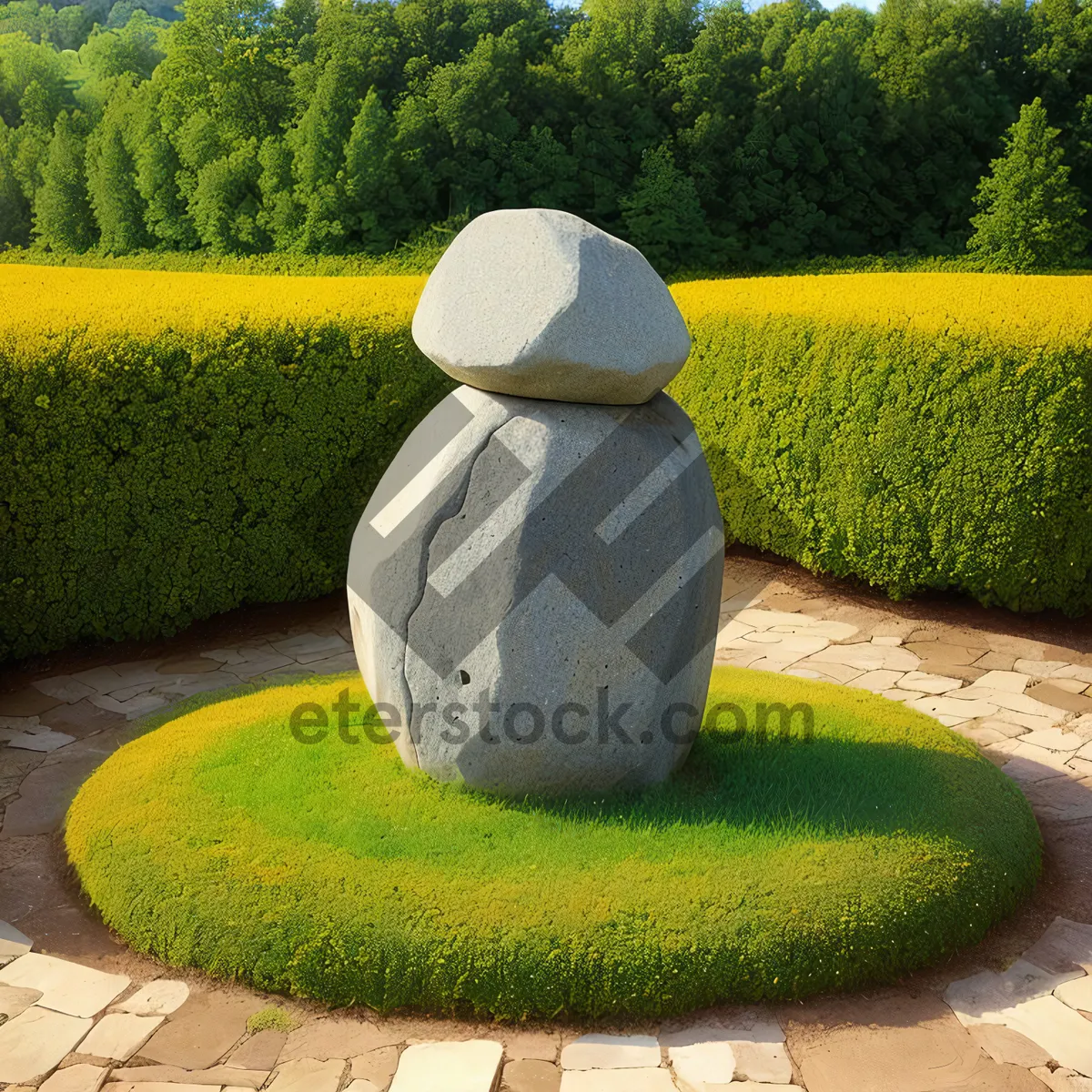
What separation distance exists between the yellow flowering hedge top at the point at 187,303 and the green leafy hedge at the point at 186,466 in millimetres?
136

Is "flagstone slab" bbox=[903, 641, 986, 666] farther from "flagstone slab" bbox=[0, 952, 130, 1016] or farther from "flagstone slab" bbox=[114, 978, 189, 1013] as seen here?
"flagstone slab" bbox=[0, 952, 130, 1016]

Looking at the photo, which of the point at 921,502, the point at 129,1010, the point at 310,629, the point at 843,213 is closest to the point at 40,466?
the point at 310,629

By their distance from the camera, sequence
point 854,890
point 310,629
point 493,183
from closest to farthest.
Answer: point 854,890 → point 310,629 → point 493,183

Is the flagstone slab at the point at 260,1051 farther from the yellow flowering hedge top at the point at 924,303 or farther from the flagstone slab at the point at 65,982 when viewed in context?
the yellow flowering hedge top at the point at 924,303

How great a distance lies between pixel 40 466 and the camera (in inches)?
300

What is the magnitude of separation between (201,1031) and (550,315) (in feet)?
10.4

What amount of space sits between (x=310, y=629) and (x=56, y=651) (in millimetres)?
1901

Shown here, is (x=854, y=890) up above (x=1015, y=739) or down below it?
above

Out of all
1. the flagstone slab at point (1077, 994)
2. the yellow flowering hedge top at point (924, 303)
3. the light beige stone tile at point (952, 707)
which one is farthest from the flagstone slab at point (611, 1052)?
the yellow flowering hedge top at point (924, 303)

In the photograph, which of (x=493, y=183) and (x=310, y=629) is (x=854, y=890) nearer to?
(x=310, y=629)

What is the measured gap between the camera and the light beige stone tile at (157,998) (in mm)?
4172

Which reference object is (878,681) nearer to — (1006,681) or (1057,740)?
(1006,681)

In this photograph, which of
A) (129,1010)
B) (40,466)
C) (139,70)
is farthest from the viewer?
(139,70)

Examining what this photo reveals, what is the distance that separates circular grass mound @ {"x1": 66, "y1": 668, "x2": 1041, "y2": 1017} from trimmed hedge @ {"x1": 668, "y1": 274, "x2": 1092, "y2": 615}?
128 inches
